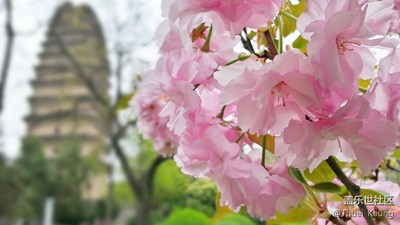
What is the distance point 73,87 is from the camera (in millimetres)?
3949

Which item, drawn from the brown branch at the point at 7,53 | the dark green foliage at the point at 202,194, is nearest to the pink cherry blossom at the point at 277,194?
the dark green foliage at the point at 202,194

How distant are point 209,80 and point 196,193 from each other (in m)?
0.27

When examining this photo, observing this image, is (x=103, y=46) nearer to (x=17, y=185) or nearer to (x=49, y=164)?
(x=17, y=185)

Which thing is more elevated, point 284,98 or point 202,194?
point 284,98

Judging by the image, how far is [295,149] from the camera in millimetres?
166

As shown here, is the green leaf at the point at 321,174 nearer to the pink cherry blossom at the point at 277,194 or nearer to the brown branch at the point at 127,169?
the pink cherry blossom at the point at 277,194

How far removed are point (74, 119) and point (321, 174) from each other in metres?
3.85

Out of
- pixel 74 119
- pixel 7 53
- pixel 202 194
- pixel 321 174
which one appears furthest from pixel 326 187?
pixel 74 119

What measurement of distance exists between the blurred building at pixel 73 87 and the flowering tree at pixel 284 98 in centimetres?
240

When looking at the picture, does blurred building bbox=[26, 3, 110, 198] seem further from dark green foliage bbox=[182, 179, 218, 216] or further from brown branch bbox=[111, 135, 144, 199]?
dark green foliage bbox=[182, 179, 218, 216]

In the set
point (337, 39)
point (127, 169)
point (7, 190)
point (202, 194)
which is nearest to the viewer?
point (337, 39)

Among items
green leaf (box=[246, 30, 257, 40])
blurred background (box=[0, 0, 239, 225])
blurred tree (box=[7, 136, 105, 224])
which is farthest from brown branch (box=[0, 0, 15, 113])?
green leaf (box=[246, 30, 257, 40])

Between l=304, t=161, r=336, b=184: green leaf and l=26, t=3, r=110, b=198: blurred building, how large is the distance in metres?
2.41

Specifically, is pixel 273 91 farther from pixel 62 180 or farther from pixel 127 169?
pixel 62 180
